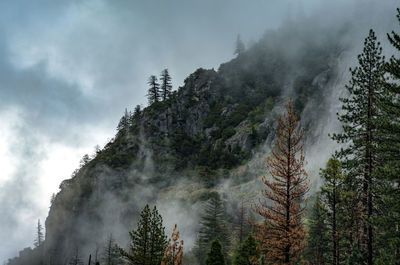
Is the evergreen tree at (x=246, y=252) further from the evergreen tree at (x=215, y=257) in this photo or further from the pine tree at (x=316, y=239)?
the pine tree at (x=316, y=239)

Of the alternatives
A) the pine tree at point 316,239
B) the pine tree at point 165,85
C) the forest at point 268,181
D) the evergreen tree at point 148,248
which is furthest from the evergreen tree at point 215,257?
the pine tree at point 165,85

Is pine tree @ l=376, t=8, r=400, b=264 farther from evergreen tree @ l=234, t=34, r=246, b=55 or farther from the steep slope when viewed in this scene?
evergreen tree @ l=234, t=34, r=246, b=55

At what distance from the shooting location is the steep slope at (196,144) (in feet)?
252

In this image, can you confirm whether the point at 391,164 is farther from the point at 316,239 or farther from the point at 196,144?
the point at 196,144

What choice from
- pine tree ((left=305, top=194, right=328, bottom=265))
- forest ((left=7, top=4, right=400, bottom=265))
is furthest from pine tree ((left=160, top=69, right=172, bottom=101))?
pine tree ((left=305, top=194, right=328, bottom=265))

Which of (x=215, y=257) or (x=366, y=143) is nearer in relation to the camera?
(x=366, y=143)

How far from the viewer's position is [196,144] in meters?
96.9

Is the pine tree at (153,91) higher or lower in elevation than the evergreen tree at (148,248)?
higher

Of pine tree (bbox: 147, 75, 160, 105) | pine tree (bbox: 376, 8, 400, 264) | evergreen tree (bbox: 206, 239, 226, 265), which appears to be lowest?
evergreen tree (bbox: 206, 239, 226, 265)

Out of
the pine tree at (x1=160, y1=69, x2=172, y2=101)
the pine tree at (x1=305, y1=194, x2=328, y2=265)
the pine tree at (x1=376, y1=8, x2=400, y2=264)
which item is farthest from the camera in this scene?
the pine tree at (x1=160, y1=69, x2=172, y2=101)

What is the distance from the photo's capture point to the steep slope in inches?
3019

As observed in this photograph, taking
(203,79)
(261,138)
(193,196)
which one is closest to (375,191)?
(193,196)

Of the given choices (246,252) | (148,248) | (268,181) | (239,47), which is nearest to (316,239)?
(246,252)

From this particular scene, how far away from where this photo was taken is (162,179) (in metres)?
85.9
